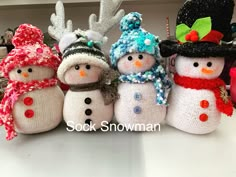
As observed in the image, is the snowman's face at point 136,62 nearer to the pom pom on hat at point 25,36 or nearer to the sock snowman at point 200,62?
the sock snowman at point 200,62

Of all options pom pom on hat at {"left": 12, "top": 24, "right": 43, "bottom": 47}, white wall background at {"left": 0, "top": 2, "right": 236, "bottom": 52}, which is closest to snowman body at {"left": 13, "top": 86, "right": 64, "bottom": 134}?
pom pom on hat at {"left": 12, "top": 24, "right": 43, "bottom": 47}

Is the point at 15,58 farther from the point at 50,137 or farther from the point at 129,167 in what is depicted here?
the point at 129,167

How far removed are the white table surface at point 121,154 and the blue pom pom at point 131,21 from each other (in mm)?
238

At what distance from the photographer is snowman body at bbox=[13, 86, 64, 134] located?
1.58ft

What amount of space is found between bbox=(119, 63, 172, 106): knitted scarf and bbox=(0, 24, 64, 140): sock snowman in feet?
0.56

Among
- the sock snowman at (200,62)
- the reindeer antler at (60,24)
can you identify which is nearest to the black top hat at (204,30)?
the sock snowman at (200,62)

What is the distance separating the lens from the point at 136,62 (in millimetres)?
462

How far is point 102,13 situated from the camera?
21.6 inches

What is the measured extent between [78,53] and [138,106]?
166mm

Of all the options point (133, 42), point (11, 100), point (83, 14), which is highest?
point (83, 14)

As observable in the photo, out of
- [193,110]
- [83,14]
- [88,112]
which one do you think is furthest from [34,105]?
[83,14]

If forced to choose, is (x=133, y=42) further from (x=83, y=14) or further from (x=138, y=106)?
(x=83, y=14)

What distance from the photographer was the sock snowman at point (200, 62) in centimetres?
44

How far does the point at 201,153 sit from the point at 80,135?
0.86 feet
